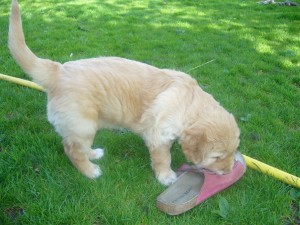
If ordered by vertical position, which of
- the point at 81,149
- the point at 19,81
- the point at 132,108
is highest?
the point at 132,108

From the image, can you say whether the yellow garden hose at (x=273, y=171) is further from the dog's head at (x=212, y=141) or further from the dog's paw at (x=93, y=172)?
the dog's paw at (x=93, y=172)

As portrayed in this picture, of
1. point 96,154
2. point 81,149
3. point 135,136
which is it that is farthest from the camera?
point 135,136

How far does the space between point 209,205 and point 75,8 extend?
8370 millimetres

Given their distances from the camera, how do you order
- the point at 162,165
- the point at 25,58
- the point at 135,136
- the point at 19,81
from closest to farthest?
the point at 25,58 → the point at 162,165 → the point at 135,136 → the point at 19,81

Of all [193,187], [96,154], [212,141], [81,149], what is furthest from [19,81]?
[212,141]

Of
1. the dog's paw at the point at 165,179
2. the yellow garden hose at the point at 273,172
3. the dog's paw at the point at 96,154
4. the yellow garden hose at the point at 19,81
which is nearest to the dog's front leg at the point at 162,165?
the dog's paw at the point at 165,179

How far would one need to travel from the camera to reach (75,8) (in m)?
10.0

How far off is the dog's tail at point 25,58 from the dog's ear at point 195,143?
125cm

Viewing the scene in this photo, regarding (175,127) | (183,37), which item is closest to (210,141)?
(175,127)

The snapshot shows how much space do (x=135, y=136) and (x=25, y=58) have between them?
1.61 m

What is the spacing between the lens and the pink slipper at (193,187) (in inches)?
115

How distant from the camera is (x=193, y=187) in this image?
3.24 meters

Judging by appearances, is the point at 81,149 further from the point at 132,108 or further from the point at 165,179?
the point at 165,179

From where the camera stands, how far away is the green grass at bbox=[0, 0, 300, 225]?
2.94 m
